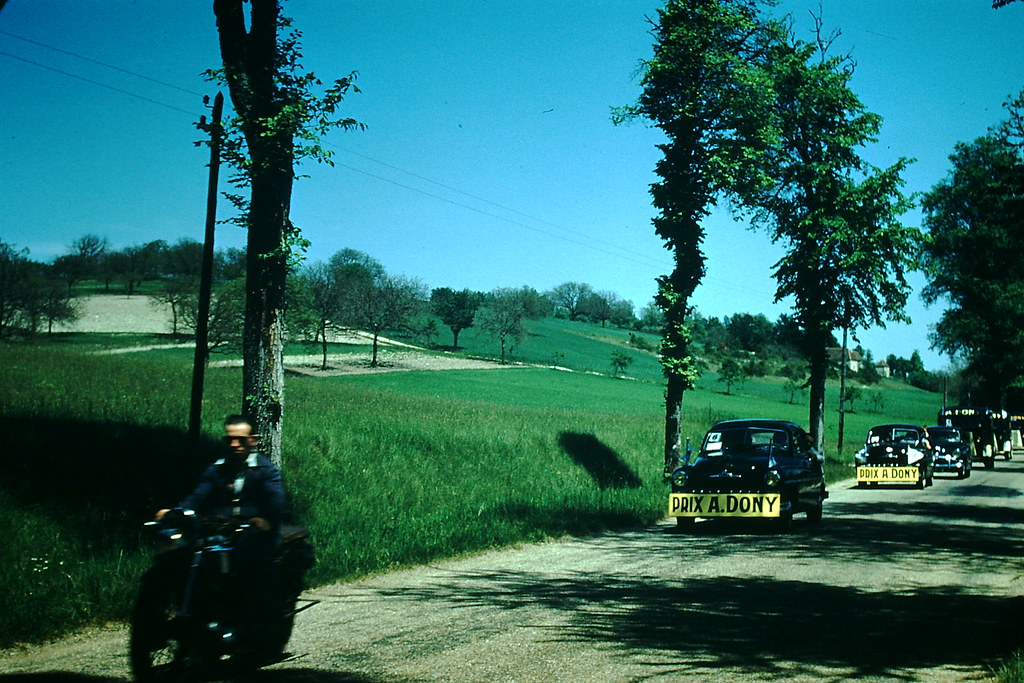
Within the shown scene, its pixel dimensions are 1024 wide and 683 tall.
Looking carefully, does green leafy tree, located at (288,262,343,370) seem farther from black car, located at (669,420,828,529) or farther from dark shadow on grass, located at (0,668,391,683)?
dark shadow on grass, located at (0,668,391,683)

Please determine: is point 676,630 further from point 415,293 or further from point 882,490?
point 415,293

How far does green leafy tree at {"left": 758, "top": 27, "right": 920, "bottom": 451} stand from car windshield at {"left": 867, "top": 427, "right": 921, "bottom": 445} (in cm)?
453

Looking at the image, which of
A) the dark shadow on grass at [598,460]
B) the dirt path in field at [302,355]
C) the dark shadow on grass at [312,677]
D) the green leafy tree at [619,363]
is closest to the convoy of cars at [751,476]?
the dark shadow on grass at [598,460]

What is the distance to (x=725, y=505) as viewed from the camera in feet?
53.0

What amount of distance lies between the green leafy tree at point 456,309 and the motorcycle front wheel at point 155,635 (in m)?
105

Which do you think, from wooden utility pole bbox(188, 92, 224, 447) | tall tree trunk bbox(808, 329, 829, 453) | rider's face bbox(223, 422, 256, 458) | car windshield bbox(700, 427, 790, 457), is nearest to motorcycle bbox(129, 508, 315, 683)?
rider's face bbox(223, 422, 256, 458)

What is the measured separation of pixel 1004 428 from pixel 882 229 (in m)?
29.2

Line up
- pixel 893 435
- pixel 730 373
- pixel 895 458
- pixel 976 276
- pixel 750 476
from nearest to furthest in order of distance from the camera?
pixel 750 476 → pixel 895 458 → pixel 893 435 → pixel 976 276 → pixel 730 373

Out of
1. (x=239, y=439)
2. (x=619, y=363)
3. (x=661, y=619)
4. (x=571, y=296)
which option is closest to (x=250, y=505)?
(x=239, y=439)

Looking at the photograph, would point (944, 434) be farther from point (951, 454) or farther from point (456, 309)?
point (456, 309)

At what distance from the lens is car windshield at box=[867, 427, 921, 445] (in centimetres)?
3106

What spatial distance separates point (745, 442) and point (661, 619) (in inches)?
368

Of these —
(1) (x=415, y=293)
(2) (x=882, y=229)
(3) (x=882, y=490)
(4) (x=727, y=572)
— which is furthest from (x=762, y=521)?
(1) (x=415, y=293)

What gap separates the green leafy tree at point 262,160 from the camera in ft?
40.9
